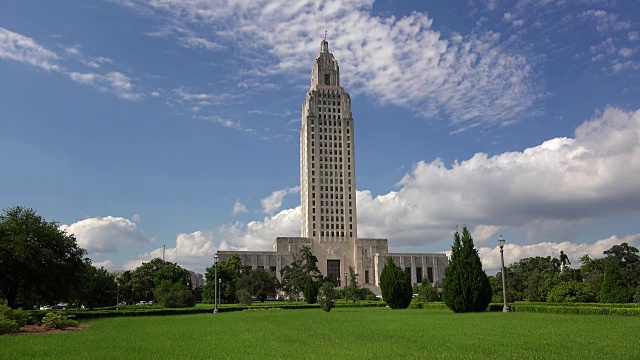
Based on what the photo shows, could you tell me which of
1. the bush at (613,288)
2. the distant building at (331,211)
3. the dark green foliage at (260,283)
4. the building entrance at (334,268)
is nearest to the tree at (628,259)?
the bush at (613,288)

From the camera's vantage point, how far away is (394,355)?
1209 centimetres

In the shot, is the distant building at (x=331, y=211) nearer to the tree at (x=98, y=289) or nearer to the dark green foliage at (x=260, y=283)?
the dark green foliage at (x=260, y=283)

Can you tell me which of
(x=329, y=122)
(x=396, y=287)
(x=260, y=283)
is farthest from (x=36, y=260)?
(x=329, y=122)

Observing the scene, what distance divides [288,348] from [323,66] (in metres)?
111

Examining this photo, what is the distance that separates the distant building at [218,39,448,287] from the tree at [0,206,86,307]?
235 ft

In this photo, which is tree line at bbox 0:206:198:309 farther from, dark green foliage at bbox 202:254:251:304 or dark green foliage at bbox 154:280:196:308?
dark green foliage at bbox 202:254:251:304

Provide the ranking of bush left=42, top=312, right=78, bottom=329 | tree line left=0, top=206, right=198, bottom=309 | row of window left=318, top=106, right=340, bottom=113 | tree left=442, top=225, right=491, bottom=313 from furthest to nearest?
row of window left=318, top=106, right=340, bottom=113 → tree line left=0, top=206, right=198, bottom=309 → tree left=442, top=225, right=491, bottom=313 → bush left=42, top=312, right=78, bottom=329

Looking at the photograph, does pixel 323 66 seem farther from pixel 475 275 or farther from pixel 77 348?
pixel 77 348

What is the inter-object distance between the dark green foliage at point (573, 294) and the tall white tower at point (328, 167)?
7633 cm

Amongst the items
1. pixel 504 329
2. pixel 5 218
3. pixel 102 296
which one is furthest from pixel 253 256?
pixel 504 329

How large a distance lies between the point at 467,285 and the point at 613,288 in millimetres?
12976

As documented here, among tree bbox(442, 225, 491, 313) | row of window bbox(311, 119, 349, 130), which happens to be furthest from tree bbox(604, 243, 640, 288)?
row of window bbox(311, 119, 349, 130)

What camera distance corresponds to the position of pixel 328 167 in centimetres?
11419

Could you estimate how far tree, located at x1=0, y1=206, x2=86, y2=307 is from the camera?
3244 cm
